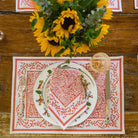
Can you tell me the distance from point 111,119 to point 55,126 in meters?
0.29

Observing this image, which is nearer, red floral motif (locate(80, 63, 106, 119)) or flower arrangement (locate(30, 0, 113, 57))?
flower arrangement (locate(30, 0, 113, 57))

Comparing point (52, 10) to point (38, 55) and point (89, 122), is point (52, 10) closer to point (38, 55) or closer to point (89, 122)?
point (38, 55)

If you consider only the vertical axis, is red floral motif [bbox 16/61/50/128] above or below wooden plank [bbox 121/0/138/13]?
below

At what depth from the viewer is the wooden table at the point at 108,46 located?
87 centimetres

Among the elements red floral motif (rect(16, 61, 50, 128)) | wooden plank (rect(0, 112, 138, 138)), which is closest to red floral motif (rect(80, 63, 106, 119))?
wooden plank (rect(0, 112, 138, 138))

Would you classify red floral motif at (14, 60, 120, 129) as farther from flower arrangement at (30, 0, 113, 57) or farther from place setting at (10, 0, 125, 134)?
flower arrangement at (30, 0, 113, 57)

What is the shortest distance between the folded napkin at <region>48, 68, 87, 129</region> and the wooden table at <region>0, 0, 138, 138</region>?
0.16m

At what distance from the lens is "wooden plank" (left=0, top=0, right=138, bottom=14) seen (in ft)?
2.94

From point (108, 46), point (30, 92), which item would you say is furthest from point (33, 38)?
point (108, 46)

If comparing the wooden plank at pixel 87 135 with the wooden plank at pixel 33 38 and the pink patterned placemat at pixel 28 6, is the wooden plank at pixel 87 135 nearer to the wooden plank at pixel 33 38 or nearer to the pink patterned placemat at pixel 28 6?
the wooden plank at pixel 33 38

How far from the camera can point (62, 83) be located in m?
0.82

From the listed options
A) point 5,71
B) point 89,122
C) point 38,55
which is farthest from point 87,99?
point 5,71

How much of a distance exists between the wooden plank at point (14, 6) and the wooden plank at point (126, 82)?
0.24 m

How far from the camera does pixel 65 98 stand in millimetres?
818
